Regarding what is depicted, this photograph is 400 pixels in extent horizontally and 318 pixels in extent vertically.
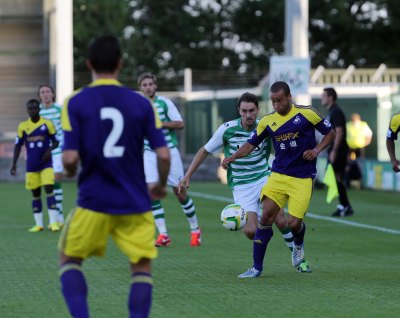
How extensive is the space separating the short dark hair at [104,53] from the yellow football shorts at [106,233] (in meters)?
0.86

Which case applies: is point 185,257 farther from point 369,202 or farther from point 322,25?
point 322,25

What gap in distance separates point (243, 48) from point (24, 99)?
22.8m

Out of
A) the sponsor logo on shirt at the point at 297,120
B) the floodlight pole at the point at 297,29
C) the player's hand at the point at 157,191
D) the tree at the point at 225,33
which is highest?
Result: the tree at the point at 225,33

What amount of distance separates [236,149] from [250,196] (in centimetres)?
48

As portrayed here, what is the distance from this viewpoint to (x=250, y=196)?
1166 cm

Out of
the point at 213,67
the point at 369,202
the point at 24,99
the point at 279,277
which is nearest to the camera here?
the point at 279,277

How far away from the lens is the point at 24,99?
145 feet

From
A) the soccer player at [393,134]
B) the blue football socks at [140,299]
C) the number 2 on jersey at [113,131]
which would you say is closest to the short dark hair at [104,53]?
the number 2 on jersey at [113,131]

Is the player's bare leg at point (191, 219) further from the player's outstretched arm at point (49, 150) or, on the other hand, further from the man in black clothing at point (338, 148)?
the man in black clothing at point (338, 148)

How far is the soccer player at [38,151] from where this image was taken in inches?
653

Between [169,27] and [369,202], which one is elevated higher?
[169,27]

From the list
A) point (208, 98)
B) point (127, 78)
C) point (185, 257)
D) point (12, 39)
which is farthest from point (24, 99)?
point (185, 257)

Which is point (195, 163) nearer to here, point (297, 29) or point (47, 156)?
point (47, 156)

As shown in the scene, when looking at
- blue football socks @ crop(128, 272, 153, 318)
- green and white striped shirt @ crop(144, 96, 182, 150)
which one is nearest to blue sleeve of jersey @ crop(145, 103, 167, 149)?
blue football socks @ crop(128, 272, 153, 318)
